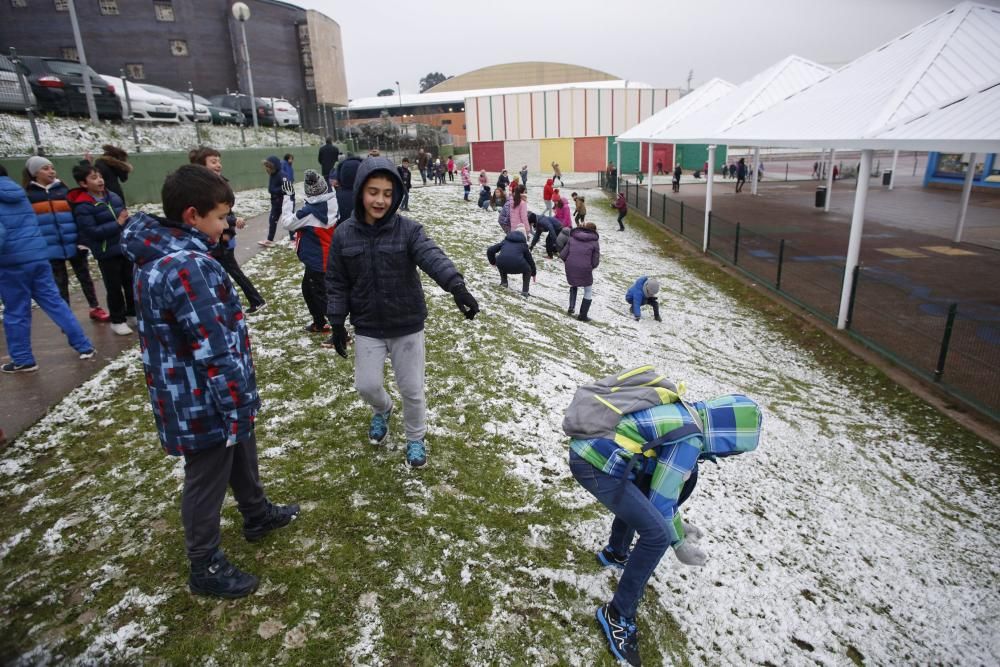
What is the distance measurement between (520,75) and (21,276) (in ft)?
280

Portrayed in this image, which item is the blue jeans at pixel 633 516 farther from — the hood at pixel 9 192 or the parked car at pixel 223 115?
the parked car at pixel 223 115

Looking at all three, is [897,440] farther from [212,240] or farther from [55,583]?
[55,583]

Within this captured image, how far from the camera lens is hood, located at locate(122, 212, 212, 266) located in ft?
7.55

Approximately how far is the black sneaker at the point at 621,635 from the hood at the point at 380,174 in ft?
8.32

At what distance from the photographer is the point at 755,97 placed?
1503cm

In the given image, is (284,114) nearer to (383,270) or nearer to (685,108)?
(685,108)

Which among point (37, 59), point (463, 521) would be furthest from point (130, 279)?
point (37, 59)

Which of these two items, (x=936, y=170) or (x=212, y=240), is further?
(x=936, y=170)

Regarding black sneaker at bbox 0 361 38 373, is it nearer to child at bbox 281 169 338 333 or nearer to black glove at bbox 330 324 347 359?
child at bbox 281 169 338 333

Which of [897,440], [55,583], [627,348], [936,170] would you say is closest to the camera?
[55,583]

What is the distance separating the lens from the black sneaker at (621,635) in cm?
274

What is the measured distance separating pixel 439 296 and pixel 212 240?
536cm

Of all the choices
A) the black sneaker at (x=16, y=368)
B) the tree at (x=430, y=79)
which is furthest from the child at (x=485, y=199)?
the tree at (x=430, y=79)

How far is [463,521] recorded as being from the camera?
349 centimetres
